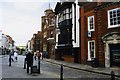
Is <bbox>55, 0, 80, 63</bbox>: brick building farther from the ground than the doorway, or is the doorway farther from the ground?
<bbox>55, 0, 80, 63</bbox>: brick building

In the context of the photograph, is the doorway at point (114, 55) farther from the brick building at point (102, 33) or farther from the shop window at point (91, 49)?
the shop window at point (91, 49)

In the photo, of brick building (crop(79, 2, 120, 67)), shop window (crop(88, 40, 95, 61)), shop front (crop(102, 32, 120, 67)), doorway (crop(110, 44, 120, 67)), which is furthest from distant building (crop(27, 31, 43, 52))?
doorway (crop(110, 44, 120, 67))

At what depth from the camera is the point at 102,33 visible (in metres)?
25.7

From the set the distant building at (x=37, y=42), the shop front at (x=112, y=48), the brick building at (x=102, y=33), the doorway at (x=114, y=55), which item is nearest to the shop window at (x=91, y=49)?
the brick building at (x=102, y=33)

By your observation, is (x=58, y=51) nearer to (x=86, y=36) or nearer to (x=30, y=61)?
(x=86, y=36)

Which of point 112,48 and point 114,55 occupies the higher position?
point 112,48

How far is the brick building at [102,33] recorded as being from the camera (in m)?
24.1

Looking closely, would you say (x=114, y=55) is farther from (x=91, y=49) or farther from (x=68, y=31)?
(x=68, y=31)

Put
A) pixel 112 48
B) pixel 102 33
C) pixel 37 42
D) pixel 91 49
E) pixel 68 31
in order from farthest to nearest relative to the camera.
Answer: pixel 37 42
pixel 68 31
pixel 91 49
pixel 102 33
pixel 112 48

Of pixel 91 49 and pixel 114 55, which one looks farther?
pixel 91 49

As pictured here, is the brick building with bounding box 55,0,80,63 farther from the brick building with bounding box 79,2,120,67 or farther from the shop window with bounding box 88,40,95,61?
the shop window with bounding box 88,40,95,61

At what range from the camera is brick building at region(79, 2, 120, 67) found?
24109 mm

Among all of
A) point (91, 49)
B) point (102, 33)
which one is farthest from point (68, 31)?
point (102, 33)

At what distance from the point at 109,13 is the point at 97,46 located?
3.86m
